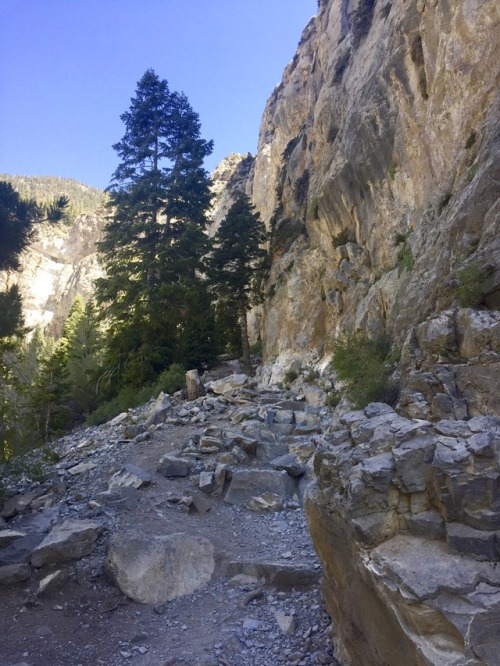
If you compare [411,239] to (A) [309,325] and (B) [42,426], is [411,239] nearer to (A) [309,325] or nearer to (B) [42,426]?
(A) [309,325]

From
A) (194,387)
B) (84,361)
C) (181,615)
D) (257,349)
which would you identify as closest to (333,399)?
(194,387)

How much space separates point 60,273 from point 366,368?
3304 inches

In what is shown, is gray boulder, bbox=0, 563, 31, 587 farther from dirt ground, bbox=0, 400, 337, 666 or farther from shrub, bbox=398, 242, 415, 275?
shrub, bbox=398, 242, 415, 275

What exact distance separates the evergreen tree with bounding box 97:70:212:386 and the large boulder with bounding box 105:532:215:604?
15056 mm

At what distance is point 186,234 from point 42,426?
10835 mm

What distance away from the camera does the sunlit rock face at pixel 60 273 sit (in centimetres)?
7731

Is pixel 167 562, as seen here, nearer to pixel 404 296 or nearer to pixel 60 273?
pixel 404 296

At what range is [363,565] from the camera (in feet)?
12.6

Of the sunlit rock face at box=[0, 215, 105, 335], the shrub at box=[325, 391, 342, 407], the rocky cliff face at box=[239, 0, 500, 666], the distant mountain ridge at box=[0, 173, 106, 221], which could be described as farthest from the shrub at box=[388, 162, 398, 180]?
the distant mountain ridge at box=[0, 173, 106, 221]

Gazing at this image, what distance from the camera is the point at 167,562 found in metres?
6.47

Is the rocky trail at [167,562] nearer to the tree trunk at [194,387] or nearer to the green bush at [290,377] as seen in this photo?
the tree trunk at [194,387]

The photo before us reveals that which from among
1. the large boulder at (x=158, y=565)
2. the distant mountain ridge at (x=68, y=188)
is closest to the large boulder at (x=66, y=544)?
the large boulder at (x=158, y=565)

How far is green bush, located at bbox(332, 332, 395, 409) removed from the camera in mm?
9414

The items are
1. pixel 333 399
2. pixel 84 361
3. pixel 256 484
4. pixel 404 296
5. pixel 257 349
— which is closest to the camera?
pixel 256 484
